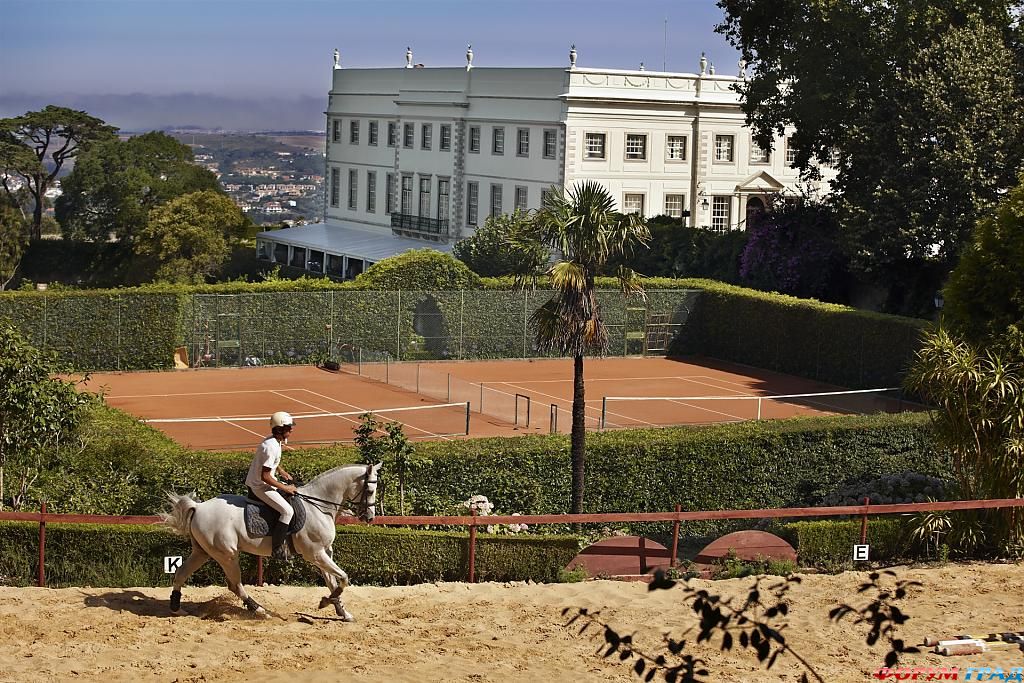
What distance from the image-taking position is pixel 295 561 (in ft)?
55.5

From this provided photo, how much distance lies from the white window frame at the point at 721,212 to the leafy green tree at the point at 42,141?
110ft

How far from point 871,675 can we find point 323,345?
2788cm

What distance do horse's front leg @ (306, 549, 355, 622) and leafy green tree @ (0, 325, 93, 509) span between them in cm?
503

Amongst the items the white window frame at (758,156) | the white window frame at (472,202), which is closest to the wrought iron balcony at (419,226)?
the white window frame at (472,202)

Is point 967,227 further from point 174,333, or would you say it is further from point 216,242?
point 216,242

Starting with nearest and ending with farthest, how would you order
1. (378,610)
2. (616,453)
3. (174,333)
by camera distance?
(378,610)
(616,453)
(174,333)

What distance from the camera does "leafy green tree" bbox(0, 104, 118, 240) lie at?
73.1 m

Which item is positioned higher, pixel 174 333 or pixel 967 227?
pixel 967 227

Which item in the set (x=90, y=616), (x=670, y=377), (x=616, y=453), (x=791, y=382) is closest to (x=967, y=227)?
(x=791, y=382)

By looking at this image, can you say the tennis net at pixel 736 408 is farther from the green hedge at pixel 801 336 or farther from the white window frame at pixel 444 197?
the white window frame at pixel 444 197

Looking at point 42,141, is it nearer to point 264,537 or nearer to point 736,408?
point 736,408

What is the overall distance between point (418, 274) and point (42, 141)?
41962 millimetres

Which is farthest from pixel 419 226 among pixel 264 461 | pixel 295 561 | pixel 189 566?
pixel 264 461

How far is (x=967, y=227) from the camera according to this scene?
3947cm
